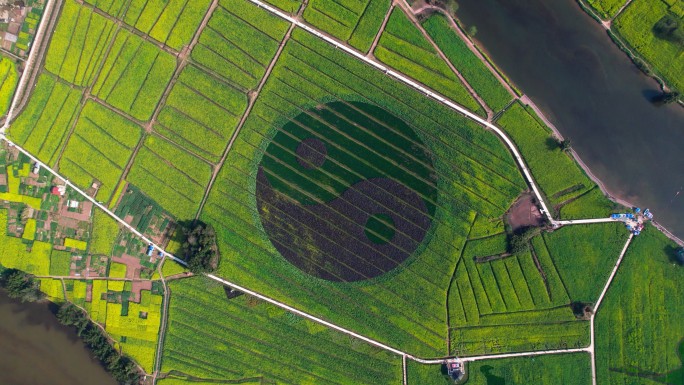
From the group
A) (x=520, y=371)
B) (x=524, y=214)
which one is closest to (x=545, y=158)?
(x=524, y=214)

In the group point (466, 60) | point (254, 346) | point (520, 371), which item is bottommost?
point (254, 346)

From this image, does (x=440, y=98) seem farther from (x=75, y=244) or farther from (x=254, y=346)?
(x=75, y=244)

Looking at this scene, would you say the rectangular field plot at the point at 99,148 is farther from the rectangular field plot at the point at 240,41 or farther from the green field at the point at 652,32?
the green field at the point at 652,32

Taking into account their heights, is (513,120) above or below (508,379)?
above

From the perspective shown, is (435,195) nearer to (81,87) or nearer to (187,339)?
(187,339)

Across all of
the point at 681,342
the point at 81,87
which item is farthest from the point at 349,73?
the point at 681,342

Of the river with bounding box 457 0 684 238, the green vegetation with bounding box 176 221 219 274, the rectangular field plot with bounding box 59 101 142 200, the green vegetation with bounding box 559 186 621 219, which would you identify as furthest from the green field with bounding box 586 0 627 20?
the rectangular field plot with bounding box 59 101 142 200

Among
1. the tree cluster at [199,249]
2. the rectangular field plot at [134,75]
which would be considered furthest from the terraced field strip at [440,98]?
the tree cluster at [199,249]
